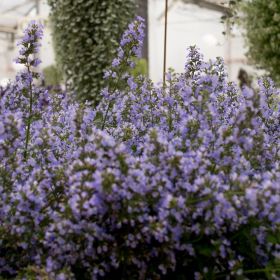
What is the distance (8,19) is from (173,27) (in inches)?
214

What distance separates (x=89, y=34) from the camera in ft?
22.9

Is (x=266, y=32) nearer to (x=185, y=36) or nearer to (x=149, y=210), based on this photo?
(x=185, y=36)

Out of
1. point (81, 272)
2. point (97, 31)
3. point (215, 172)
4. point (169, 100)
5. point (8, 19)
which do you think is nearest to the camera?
point (81, 272)

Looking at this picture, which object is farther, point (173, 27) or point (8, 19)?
point (8, 19)

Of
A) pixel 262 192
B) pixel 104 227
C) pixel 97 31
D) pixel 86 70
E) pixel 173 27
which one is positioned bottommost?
pixel 104 227

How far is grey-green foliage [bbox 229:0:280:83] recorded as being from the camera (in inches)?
328

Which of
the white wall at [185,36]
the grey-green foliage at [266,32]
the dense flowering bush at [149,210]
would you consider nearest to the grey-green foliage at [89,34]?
the grey-green foliage at [266,32]

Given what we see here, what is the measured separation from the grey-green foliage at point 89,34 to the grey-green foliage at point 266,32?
2213 millimetres

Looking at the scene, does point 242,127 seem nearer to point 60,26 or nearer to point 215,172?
point 215,172

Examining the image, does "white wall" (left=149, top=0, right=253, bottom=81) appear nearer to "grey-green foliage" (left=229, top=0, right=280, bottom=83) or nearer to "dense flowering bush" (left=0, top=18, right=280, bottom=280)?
"grey-green foliage" (left=229, top=0, right=280, bottom=83)

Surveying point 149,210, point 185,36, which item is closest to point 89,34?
point 149,210

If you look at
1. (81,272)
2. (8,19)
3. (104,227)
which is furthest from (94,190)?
(8,19)

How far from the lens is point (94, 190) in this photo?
4.76 ft

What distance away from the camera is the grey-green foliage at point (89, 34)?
22.4 feet
